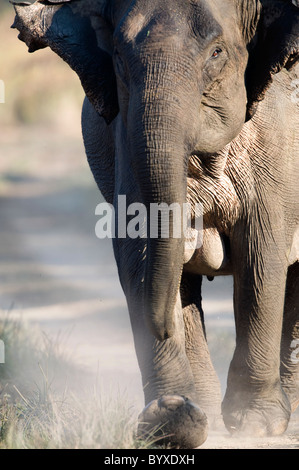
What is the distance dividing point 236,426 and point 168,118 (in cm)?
160

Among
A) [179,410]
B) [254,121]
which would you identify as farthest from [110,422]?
[254,121]

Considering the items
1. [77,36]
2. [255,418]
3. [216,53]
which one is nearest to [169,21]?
[216,53]

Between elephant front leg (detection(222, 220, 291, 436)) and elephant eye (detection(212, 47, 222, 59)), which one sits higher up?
elephant eye (detection(212, 47, 222, 59))

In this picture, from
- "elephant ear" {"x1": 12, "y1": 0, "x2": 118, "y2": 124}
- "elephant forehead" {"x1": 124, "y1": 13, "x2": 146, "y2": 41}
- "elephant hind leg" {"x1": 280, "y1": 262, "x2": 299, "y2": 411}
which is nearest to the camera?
"elephant forehead" {"x1": 124, "y1": 13, "x2": 146, "y2": 41}

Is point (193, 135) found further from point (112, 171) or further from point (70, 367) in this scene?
point (70, 367)

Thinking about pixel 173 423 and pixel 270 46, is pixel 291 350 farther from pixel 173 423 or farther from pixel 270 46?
pixel 270 46

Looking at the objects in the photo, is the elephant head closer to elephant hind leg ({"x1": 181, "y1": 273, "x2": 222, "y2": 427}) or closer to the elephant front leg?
the elephant front leg

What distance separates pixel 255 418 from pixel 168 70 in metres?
1.69

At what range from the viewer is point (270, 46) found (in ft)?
13.8

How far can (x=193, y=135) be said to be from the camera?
3.80 meters

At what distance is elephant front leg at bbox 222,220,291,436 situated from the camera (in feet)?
15.0

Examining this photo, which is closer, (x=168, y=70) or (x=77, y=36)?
(x=168, y=70)

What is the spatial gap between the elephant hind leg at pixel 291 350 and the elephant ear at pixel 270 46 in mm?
1361

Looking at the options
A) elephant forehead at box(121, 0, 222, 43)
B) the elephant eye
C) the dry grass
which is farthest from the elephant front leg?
elephant forehead at box(121, 0, 222, 43)
